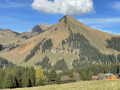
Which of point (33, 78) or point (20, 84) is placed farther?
point (33, 78)

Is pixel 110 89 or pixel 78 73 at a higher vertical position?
pixel 110 89

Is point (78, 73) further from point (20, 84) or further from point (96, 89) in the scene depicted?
point (96, 89)

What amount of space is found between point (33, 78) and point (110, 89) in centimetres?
10131

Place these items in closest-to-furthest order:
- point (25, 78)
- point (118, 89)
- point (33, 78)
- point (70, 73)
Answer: point (118, 89)
point (25, 78)
point (33, 78)
point (70, 73)

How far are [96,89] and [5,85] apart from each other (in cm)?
7805

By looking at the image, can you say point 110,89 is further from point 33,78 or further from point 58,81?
point 33,78

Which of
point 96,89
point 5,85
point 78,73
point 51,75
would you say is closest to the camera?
point 96,89

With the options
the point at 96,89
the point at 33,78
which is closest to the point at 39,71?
the point at 33,78

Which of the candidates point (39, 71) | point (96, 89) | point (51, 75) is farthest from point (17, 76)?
point (96, 89)

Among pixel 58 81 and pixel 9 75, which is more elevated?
pixel 9 75

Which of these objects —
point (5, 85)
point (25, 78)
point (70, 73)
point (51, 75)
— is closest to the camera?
point (5, 85)

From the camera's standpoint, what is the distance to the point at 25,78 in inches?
4173

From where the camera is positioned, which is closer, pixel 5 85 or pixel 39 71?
pixel 5 85

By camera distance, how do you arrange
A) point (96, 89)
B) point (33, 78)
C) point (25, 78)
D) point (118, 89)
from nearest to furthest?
point (118, 89)
point (96, 89)
point (25, 78)
point (33, 78)
